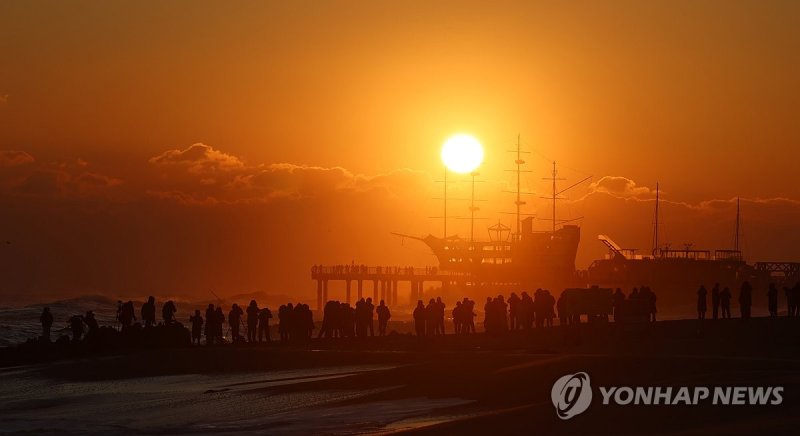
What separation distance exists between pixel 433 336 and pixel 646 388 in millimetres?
17148

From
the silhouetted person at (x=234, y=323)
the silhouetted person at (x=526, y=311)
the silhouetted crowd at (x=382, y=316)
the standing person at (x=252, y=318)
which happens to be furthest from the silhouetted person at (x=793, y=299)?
the silhouetted person at (x=234, y=323)

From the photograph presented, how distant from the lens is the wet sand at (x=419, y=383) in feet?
48.4

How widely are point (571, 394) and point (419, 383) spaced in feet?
14.3

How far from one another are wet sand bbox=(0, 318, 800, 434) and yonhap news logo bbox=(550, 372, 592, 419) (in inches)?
6.5

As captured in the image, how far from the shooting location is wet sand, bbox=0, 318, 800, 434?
1476 cm

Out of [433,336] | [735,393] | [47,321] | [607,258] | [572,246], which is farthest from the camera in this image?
[572,246]

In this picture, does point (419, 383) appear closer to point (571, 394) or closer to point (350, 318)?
point (571, 394)

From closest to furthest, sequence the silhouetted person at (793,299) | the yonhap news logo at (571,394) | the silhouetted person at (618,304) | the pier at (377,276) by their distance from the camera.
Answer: the yonhap news logo at (571,394), the silhouetted person at (618,304), the silhouetted person at (793,299), the pier at (377,276)

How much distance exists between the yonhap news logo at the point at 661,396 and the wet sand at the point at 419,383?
0.21 meters

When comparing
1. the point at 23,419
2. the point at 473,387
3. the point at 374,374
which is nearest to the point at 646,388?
the point at 473,387

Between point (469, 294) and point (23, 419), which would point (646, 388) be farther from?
point (469, 294)

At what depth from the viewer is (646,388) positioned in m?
16.5

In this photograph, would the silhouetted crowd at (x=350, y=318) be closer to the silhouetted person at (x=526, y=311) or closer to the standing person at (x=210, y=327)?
the standing person at (x=210, y=327)

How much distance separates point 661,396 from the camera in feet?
51.2
